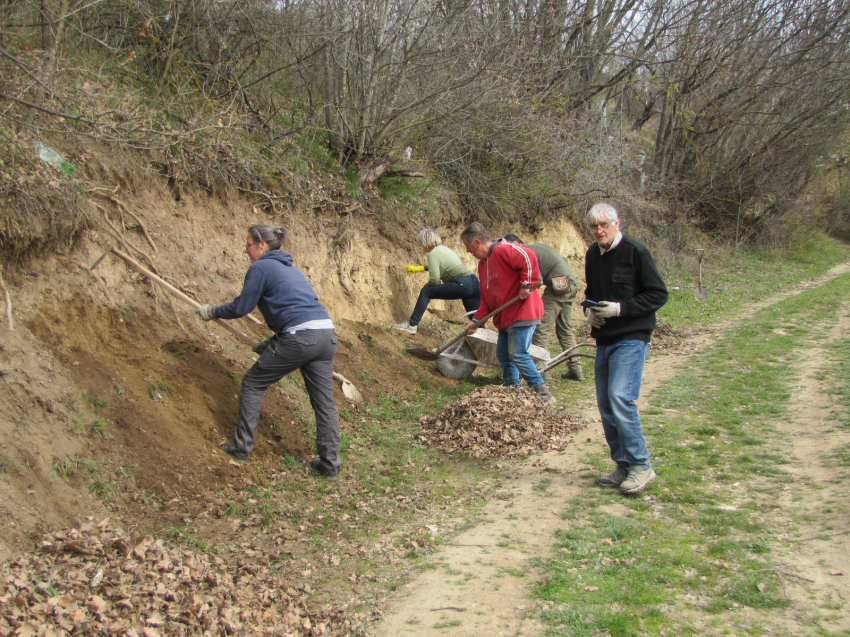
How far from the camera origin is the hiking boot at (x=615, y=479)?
5.26 metres

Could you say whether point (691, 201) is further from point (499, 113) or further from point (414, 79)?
point (414, 79)

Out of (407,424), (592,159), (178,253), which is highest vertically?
(592,159)

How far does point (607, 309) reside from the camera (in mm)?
4832

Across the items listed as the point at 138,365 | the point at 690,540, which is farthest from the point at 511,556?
the point at 138,365

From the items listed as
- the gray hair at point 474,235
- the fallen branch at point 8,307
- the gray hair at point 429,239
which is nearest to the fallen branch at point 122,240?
the fallen branch at point 8,307

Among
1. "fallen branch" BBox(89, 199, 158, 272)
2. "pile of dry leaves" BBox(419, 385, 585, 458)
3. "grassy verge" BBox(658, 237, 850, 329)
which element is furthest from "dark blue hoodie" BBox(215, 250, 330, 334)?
"grassy verge" BBox(658, 237, 850, 329)

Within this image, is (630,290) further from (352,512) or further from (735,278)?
(735,278)

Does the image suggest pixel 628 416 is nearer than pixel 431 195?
Yes

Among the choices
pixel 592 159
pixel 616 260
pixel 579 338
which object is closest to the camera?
pixel 616 260

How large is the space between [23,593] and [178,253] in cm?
462

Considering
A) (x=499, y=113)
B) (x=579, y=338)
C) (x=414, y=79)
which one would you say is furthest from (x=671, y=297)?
(x=414, y=79)

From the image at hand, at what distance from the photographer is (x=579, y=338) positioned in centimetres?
1188

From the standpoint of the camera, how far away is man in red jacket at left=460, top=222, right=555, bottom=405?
7148 mm

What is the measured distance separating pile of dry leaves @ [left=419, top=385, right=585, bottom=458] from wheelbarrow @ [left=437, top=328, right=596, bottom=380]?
1.40 metres
